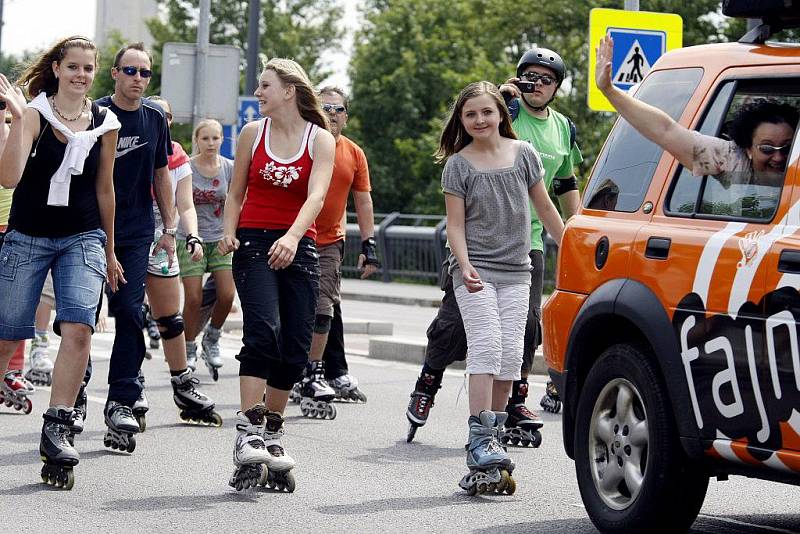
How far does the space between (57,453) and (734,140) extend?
3259mm

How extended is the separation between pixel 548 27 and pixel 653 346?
117 ft

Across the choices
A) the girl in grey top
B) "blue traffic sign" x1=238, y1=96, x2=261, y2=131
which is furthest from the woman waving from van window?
"blue traffic sign" x1=238, y1=96, x2=261, y2=131

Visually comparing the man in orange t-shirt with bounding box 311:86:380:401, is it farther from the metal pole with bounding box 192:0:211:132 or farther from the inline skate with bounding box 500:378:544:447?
the metal pole with bounding box 192:0:211:132

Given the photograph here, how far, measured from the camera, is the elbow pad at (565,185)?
9016 millimetres

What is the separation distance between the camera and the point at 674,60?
5969 mm

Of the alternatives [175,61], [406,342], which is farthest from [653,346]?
[175,61]

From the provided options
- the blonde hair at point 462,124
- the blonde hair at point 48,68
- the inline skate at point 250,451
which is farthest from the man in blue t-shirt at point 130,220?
the blonde hair at point 462,124

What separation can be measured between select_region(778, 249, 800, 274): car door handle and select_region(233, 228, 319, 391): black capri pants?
8.63ft

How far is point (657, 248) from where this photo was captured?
18.4 ft

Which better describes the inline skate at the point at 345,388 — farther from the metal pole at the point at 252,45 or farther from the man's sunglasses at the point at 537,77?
the metal pole at the point at 252,45

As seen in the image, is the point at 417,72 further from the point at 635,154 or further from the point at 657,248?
the point at 657,248

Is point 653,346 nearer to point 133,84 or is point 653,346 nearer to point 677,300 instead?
point 677,300

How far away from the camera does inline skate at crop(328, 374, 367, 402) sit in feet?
35.1

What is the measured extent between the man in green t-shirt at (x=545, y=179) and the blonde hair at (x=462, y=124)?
37.1 inches
